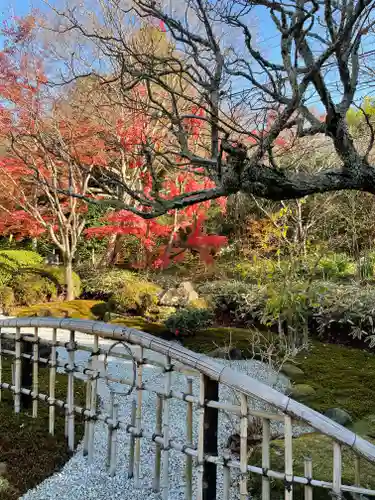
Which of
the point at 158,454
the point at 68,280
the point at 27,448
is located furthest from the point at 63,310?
the point at 158,454

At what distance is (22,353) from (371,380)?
340cm

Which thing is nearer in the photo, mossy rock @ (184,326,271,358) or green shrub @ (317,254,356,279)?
mossy rock @ (184,326,271,358)

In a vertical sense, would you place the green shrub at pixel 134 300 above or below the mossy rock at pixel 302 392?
above

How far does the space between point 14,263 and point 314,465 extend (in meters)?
7.85

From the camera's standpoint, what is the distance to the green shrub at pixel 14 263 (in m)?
8.41

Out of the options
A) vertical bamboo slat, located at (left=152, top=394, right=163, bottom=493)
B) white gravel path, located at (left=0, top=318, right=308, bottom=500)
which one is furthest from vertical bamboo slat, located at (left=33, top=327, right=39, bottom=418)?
vertical bamboo slat, located at (left=152, top=394, right=163, bottom=493)

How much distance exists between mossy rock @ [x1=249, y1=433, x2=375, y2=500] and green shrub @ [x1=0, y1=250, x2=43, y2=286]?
680 cm

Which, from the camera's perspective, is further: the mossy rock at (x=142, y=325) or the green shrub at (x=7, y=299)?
the green shrub at (x=7, y=299)

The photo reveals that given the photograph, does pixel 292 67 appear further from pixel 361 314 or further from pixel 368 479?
pixel 361 314

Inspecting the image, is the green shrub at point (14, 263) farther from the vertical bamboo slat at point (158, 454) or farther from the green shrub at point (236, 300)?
the vertical bamboo slat at point (158, 454)

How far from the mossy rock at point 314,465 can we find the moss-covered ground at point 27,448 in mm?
1089

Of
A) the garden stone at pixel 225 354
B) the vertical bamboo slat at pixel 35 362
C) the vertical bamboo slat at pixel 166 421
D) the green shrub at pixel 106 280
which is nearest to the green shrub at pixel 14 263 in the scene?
the green shrub at pixel 106 280

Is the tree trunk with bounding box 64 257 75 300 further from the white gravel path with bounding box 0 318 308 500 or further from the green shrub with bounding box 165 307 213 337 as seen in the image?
the white gravel path with bounding box 0 318 308 500

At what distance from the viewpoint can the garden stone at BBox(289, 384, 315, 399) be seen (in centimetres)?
407
